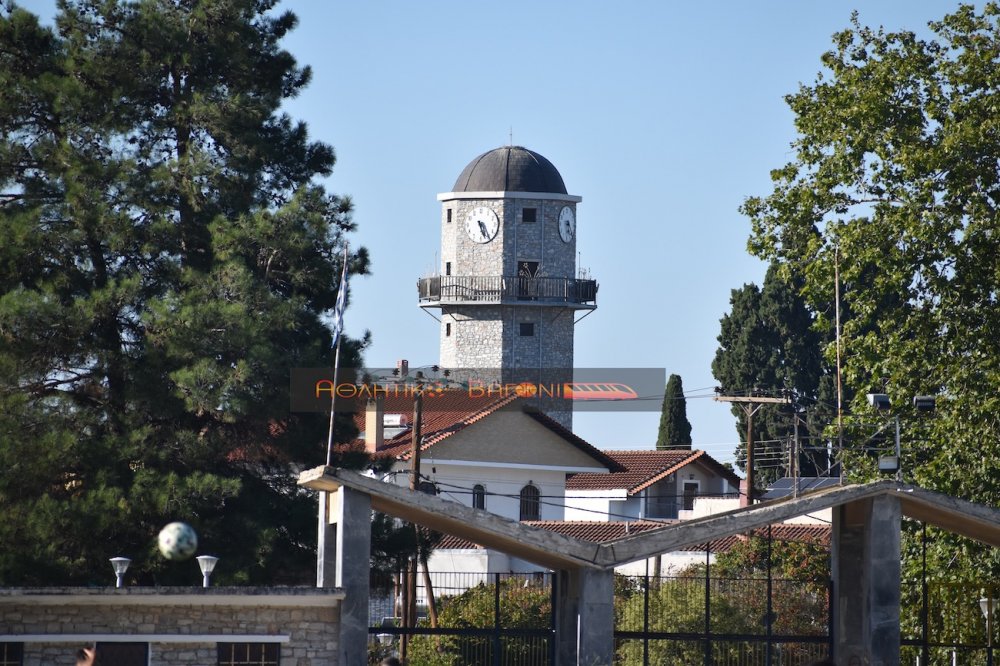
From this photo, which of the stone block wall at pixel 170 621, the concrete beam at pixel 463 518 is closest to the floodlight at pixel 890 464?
the concrete beam at pixel 463 518

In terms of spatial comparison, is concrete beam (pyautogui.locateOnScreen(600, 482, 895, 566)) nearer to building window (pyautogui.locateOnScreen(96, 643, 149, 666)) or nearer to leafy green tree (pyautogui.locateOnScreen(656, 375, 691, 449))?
building window (pyautogui.locateOnScreen(96, 643, 149, 666))

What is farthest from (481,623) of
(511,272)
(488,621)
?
(511,272)

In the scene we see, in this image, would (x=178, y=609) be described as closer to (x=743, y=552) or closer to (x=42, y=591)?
(x=42, y=591)

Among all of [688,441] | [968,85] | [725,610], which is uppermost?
[968,85]

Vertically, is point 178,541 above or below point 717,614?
above

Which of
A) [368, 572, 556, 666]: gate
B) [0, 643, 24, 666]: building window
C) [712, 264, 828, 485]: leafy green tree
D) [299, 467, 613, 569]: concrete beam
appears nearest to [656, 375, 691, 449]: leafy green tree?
[712, 264, 828, 485]: leafy green tree

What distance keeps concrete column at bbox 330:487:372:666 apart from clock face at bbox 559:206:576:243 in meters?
56.0

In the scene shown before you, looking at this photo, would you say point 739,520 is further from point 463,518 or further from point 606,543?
point 463,518

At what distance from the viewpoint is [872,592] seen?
73.6ft

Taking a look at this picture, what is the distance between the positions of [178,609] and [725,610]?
14.2 m

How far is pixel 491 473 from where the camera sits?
2402 inches

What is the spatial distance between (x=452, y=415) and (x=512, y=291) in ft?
46.8

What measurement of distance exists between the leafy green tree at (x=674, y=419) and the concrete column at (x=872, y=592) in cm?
4820

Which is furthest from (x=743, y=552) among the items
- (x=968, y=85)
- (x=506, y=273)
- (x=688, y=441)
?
(x=506, y=273)
